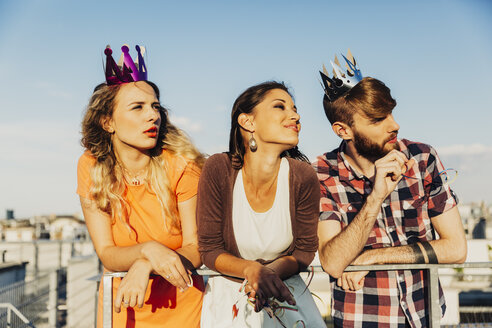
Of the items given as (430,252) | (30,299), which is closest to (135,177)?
(430,252)

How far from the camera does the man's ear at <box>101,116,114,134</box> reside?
2.77 meters

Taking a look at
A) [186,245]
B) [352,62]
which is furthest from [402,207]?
[186,245]

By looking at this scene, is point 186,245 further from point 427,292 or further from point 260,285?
point 427,292

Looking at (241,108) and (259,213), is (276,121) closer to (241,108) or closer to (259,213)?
(241,108)

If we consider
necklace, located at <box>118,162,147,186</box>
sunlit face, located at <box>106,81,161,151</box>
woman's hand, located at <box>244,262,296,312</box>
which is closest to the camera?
woman's hand, located at <box>244,262,296,312</box>

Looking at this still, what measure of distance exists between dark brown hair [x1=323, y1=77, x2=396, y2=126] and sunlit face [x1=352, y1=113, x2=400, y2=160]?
0.04 metres

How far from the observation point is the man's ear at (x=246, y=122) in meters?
2.54

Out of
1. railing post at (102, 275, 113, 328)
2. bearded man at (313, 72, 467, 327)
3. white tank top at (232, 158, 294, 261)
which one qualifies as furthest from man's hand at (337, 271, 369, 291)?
railing post at (102, 275, 113, 328)

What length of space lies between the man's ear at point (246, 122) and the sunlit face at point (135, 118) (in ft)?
1.72

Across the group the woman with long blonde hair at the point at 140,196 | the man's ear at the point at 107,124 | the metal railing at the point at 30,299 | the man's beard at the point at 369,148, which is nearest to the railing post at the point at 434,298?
the man's beard at the point at 369,148

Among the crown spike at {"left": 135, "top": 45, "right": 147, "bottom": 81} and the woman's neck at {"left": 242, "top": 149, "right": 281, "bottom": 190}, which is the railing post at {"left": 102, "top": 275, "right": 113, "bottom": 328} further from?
the crown spike at {"left": 135, "top": 45, "right": 147, "bottom": 81}

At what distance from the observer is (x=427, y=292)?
2521 millimetres

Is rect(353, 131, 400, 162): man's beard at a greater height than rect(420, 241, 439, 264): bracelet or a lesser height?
greater

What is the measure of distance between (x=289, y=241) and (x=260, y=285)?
0.44 meters
